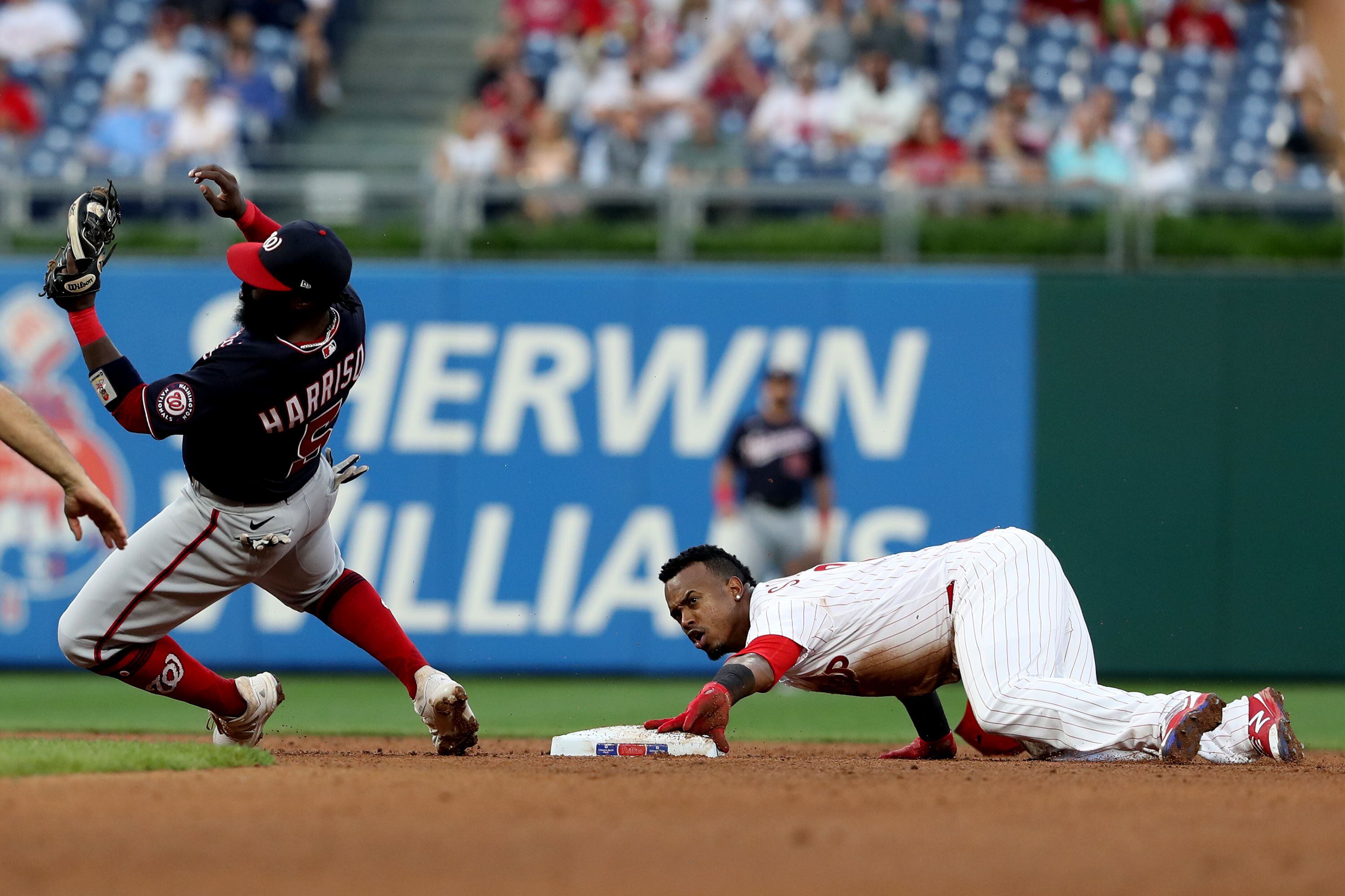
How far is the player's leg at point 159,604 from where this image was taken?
18.4 ft

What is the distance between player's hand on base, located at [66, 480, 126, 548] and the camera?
4898 millimetres

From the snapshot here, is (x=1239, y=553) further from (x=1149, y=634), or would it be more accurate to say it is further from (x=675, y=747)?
(x=675, y=747)

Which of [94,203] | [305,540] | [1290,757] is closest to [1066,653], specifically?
[1290,757]

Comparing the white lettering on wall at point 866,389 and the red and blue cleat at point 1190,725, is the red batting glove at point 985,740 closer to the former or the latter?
the red and blue cleat at point 1190,725

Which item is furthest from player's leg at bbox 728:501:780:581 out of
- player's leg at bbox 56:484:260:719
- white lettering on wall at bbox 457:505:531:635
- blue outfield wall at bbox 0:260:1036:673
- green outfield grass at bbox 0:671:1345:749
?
player's leg at bbox 56:484:260:719

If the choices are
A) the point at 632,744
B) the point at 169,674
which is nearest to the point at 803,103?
the point at 632,744

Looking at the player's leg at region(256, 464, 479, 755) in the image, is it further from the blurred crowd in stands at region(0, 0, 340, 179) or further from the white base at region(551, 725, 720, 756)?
the blurred crowd in stands at region(0, 0, 340, 179)

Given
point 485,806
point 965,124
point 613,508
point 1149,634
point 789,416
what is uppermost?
point 965,124

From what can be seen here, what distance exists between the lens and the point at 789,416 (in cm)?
1056

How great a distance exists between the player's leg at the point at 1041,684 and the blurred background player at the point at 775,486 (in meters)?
4.91

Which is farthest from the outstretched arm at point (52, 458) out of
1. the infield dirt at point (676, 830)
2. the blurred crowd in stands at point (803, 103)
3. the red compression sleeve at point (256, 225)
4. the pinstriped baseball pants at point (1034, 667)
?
the blurred crowd in stands at point (803, 103)

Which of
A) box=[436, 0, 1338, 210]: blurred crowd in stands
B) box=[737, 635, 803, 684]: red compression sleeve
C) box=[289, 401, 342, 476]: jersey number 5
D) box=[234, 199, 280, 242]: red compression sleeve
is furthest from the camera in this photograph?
Answer: box=[436, 0, 1338, 210]: blurred crowd in stands

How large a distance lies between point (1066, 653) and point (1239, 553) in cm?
593

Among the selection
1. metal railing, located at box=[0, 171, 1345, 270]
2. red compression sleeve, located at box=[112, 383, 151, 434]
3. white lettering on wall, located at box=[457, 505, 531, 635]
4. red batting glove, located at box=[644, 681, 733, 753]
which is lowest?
white lettering on wall, located at box=[457, 505, 531, 635]
